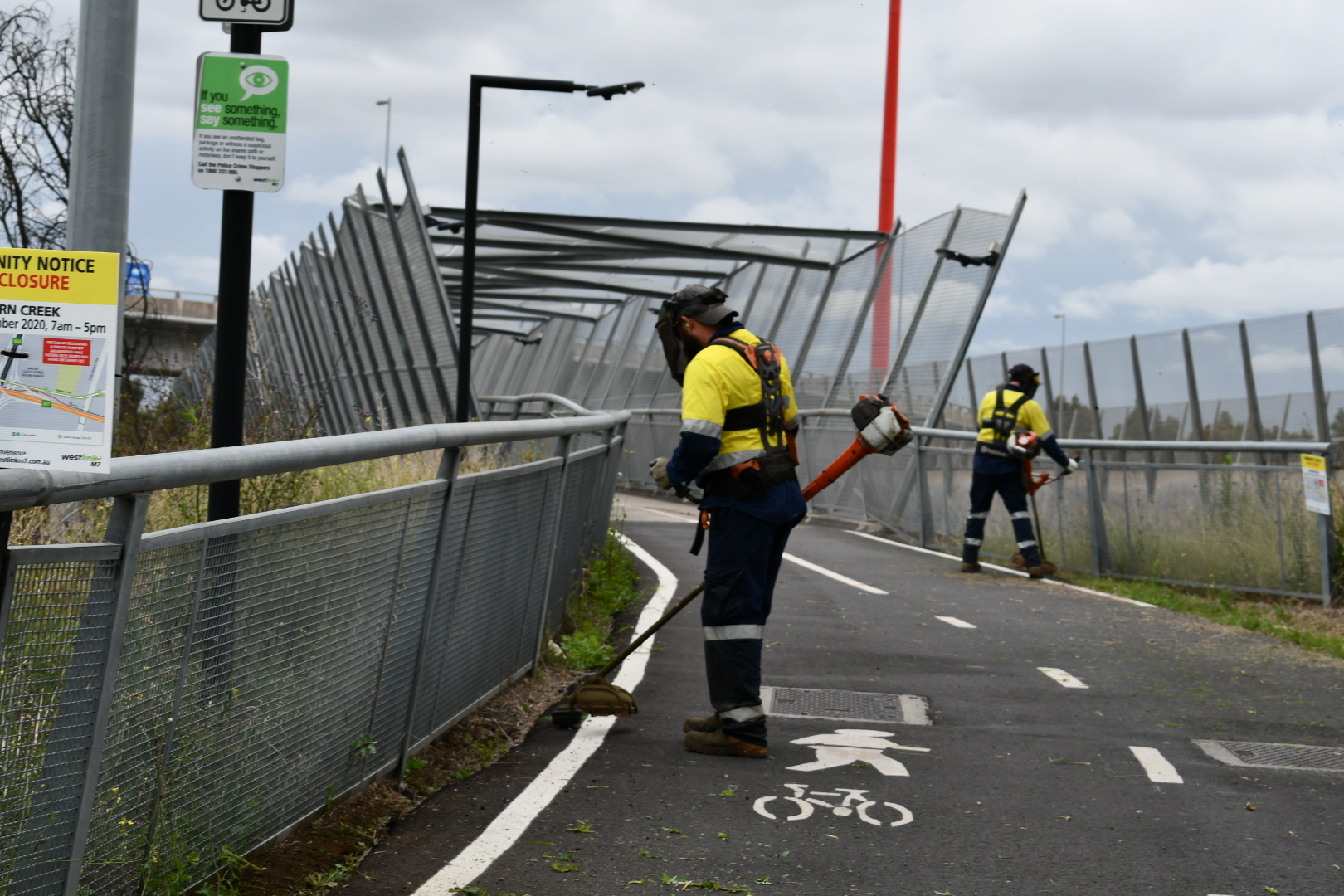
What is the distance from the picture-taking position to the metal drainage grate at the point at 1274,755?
6.26m

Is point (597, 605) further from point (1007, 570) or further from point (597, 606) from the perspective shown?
point (1007, 570)

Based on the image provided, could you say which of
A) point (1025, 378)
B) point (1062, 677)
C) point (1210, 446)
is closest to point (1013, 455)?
point (1025, 378)

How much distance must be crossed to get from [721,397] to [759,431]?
0.26 meters

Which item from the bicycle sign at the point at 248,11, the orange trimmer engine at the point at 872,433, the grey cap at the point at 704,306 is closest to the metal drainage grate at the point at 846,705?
the orange trimmer engine at the point at 872,433

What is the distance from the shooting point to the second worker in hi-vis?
618 cm

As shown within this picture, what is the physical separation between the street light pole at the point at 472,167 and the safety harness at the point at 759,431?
11.7 metres

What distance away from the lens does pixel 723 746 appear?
6.19 metres

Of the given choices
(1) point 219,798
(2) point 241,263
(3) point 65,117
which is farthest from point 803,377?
(1) point 219,798

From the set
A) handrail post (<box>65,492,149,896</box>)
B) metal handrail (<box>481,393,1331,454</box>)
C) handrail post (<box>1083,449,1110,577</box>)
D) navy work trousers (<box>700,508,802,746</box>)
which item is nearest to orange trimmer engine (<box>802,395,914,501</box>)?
navy work trousers (<box>700,508,802,746</box>)

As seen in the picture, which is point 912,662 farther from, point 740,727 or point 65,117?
point 65,117

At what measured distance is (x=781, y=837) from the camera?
16.3 ft

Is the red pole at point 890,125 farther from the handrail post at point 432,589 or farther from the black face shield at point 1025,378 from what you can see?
the handrail post at point 432,589

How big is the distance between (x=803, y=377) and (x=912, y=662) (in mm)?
16889

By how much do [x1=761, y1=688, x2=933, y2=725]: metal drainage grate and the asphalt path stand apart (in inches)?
4.6
